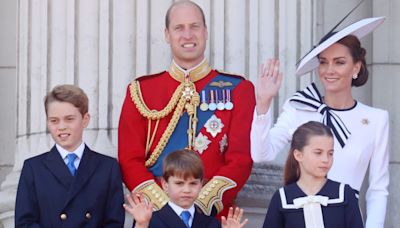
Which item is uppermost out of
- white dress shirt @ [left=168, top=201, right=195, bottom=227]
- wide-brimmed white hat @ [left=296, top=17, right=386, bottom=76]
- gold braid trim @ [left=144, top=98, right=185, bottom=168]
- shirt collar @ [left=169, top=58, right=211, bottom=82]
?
wide-brimmed white hat @ [left=296, top=17, right=386, bottom=76]

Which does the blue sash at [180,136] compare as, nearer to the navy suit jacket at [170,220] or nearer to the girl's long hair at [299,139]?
the navy suit jacket at [170,220]

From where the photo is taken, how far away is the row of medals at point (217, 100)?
21.5ft

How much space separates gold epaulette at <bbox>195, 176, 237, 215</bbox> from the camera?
6242mm

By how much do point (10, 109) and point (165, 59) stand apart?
4.71 feet

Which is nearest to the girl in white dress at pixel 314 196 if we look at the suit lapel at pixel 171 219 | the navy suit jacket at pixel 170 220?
the navy suit jacket at pixel 170 220

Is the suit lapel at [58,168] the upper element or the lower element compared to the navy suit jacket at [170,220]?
upper

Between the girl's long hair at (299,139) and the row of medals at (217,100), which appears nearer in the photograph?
the girl's long hair at (299,139)

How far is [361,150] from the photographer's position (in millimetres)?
6266

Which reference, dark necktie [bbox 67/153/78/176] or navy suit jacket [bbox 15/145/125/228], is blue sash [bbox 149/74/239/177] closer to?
navy suit jacket [bbox 15/145/125/228]

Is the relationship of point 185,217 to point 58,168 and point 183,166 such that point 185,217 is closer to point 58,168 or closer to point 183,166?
point 183,166

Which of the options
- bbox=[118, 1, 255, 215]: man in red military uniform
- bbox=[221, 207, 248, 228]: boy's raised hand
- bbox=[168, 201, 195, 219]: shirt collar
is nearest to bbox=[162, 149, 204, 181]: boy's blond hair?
bbox=[168, 201, 195, 219]: shirt collar

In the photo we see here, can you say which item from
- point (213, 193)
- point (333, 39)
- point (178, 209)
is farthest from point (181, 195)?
point (333, 39)

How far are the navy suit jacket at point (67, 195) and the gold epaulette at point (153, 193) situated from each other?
0.11m

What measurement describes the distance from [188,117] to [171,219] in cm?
80
